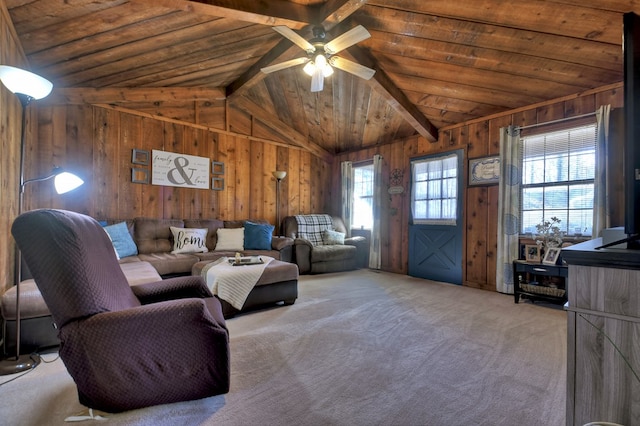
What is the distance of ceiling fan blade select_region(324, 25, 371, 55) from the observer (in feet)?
7.74

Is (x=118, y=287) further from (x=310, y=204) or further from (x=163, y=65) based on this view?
(x=310, y=204)

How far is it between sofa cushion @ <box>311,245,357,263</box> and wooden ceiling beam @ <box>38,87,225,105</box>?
9.81 feet

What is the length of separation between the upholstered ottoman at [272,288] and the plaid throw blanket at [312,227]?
7.01ft

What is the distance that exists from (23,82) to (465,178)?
15.3ft

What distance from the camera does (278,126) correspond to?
5500 mm

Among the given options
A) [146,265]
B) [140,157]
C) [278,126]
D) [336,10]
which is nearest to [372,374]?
[146,265]

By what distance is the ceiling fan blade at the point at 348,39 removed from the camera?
2.36 meters

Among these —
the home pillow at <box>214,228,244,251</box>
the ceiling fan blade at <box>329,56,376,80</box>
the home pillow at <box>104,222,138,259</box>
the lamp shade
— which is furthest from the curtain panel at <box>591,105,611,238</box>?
the home pillow at <box>104,222,138,259</box>

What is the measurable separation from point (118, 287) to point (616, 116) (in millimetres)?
4190

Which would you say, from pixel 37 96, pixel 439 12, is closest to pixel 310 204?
pixel 439 12

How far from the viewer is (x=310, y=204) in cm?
611

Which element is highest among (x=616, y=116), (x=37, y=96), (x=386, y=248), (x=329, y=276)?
(x=616, y=116)

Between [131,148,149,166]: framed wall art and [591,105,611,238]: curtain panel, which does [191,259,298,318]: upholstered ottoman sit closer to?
[131,148,149,166]: framed wall art

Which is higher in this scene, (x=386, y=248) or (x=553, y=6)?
(x=553, y=6)
